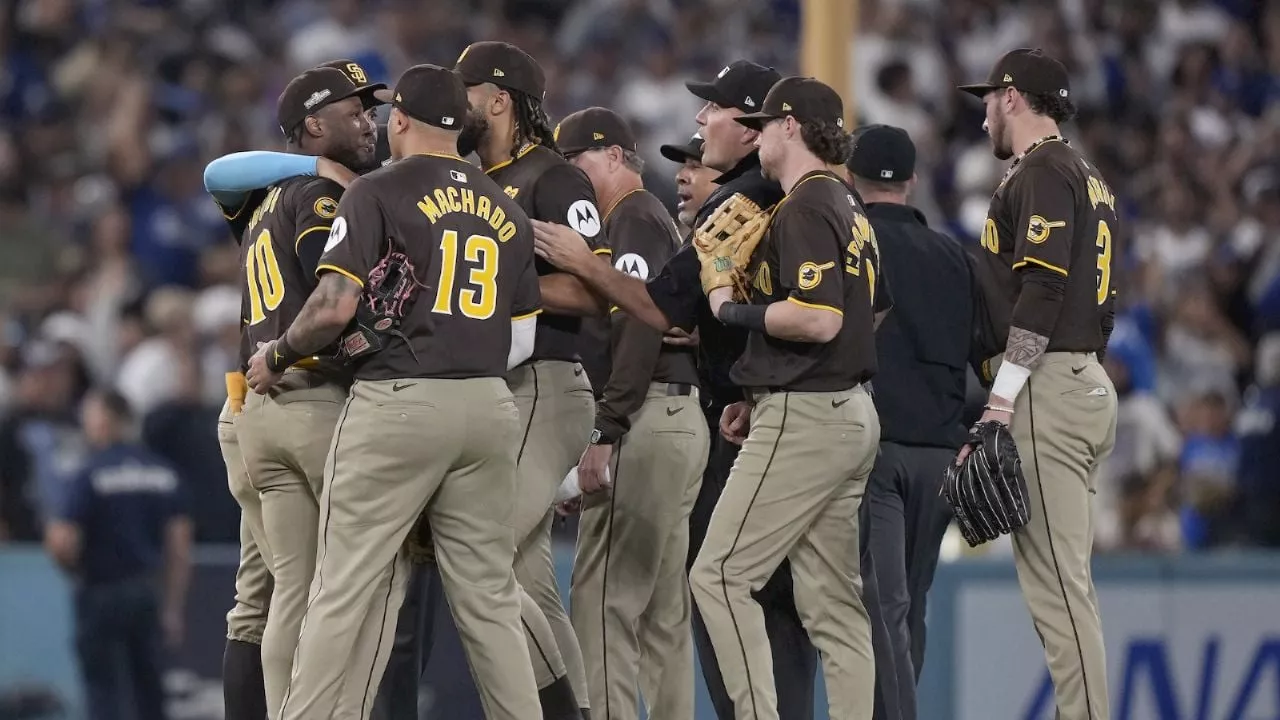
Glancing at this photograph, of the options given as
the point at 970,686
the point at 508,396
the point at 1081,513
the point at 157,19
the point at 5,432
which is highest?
the point at 157,19

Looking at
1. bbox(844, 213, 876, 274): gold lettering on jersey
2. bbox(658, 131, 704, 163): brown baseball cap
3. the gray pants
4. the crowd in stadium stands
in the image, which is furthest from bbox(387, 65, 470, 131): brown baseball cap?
the crowd in stadium stands

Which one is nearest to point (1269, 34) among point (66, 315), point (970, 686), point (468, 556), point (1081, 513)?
point (970, 686)

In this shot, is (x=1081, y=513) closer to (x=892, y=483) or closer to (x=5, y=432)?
(x=892, y=483)

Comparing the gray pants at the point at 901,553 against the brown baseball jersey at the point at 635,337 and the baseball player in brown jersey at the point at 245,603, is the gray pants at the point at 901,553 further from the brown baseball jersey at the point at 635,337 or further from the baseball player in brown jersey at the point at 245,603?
the baseball player in brown jersey at the point at 245,603

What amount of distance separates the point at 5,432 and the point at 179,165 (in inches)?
110

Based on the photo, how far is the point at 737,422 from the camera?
6.72m

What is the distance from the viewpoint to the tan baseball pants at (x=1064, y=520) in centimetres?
624

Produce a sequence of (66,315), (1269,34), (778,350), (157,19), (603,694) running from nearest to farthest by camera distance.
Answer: (778,350) < (603,694) < (66,315) < (157,19) < (1269,34)

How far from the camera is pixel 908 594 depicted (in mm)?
7082

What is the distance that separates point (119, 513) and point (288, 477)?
5.11 m

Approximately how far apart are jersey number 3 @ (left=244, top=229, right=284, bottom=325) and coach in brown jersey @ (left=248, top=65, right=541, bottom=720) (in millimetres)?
292

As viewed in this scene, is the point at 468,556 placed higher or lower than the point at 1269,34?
lower

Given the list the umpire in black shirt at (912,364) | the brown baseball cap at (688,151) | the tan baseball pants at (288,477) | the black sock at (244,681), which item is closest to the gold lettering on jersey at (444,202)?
the tan baseball pants at (288,477)

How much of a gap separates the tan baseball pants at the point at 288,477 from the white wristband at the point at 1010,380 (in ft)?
6.95
